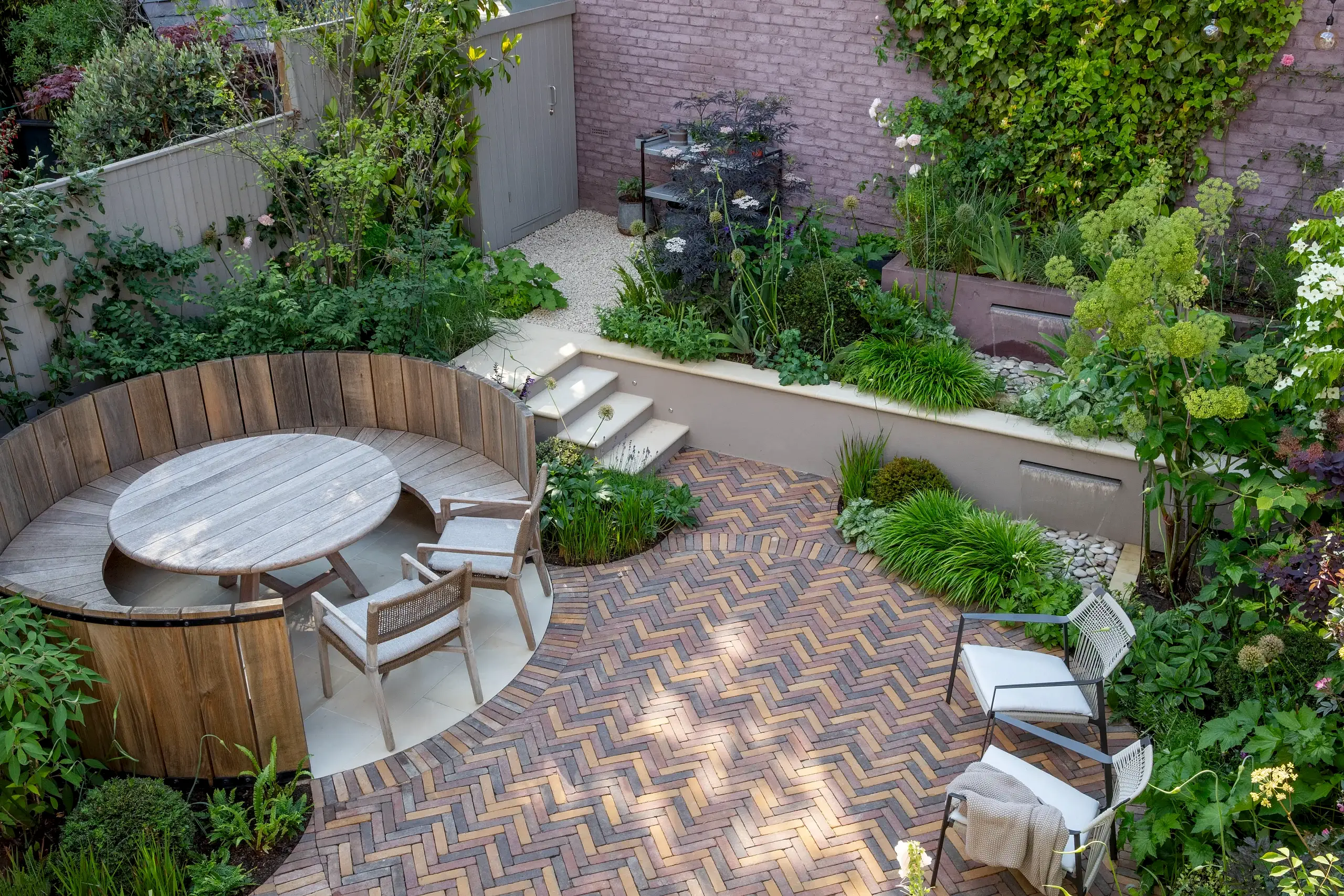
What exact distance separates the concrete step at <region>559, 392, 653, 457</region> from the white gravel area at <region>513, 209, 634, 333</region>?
Result: 768mm

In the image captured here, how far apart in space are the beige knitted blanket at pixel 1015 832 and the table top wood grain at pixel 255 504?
3.24 meters

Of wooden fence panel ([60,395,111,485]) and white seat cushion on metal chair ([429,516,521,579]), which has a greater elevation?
wooden fence panel ([60,395,111,485])

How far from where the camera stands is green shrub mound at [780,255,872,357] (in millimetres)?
8125

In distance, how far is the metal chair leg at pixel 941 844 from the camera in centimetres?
467

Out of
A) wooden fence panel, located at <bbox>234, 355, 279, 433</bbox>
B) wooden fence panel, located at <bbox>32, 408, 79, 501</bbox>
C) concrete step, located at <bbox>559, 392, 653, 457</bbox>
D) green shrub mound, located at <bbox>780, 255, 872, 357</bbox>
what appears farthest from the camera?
green shrub mound, located at <bbox>780, 255, 872, 357</bbox>

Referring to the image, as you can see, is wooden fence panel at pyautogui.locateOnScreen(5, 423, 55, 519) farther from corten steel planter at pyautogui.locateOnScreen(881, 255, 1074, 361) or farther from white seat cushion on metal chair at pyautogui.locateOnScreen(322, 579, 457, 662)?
corten steel planter at pyautogui.locateOnScreen(881, 255, 1074, 361)

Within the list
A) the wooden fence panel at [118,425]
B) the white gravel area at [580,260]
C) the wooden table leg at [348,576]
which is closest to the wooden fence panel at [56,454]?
the wooden fence panel at [118,425]

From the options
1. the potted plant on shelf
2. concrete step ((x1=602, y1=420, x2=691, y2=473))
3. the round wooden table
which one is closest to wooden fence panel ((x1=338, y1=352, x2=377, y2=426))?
the round wooden table

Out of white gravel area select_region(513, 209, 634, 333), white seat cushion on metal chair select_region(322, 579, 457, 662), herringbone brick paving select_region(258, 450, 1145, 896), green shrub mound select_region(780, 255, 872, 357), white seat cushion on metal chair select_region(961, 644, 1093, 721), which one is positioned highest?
green shrub mound select_region(780, 255, 872, 357)

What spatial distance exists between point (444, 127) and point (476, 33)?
104 cm

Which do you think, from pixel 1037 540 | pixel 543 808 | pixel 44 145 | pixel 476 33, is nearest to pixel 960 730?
pixel 1037 540

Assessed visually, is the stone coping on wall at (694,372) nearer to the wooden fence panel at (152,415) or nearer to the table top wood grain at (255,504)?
the table top wood grain at (255,504)

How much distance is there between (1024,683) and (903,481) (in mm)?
2095

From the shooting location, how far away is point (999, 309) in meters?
8.33
